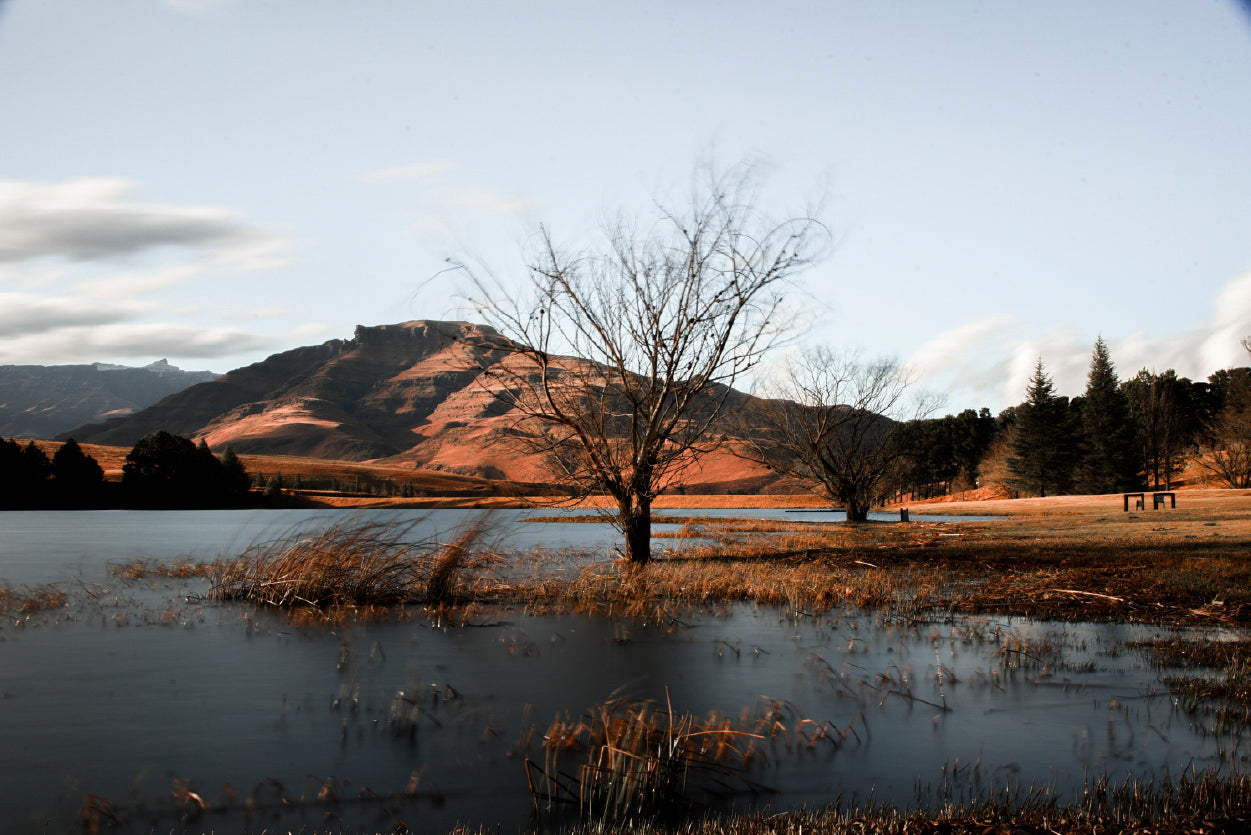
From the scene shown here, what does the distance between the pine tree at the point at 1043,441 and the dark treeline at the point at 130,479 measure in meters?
90.1

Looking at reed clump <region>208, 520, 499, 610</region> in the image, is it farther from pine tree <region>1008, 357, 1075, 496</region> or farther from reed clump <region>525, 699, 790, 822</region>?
pine tree <region>1008, 357, 1075, 496</region>

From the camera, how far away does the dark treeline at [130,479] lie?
276ft

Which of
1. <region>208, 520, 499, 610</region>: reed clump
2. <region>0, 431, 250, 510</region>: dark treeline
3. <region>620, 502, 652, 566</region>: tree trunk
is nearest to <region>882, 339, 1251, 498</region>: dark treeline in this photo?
<region>620, 502, 652, 566</region>: tree trunk

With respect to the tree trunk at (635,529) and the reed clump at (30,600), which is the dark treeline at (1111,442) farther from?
the reed clump at (30,600)

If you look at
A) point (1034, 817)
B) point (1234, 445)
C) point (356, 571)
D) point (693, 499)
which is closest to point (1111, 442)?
point (1234, 445)

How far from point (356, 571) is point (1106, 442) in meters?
79.0

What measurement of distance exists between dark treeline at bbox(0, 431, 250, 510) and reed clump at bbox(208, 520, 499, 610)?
285 ft

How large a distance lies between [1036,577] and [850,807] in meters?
12.5

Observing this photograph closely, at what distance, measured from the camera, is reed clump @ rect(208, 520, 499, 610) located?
45.5 feet

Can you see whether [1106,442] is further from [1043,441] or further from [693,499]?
[693,499]

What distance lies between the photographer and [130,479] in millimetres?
91438

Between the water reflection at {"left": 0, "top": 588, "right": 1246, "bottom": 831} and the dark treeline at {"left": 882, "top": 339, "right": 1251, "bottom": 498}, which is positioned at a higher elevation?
the dark treeline at {"left": 882, "top": 339, "right": 1251, "bottom": 498}

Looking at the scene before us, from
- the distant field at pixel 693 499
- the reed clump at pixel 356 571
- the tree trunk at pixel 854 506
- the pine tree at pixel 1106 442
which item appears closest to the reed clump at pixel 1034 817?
the reed clump at pixel 356 571

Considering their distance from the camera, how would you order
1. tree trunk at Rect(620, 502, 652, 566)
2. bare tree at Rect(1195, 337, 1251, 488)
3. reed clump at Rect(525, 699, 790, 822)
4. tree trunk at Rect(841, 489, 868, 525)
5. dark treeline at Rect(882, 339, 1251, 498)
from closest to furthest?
reed clump at Rect(525, 699, 790, 822) < tree trunk at Rect(620, 502, 652, 566) < tree trunk at Rect(841, 489, 868, 525) < bare tree at Rect(1195, 337, 1251, 488) < dark treeline at Rect(882, 339, 1251, 498)
